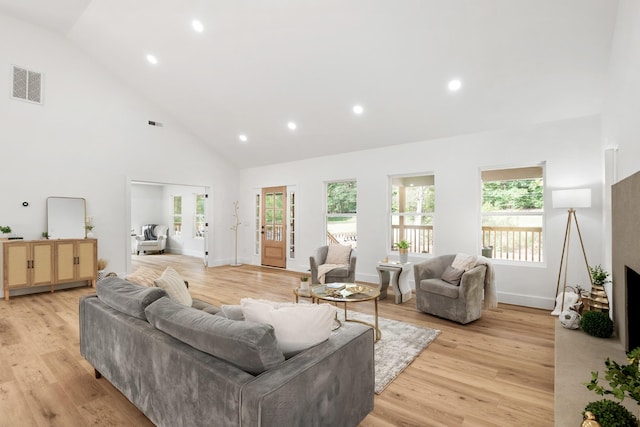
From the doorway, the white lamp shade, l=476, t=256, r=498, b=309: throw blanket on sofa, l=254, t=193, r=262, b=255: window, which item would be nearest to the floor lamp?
the white lamp shade

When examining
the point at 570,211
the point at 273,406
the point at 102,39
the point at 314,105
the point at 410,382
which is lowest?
the point at 410,382

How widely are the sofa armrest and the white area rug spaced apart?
0.64 meters

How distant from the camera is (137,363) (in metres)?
1.89

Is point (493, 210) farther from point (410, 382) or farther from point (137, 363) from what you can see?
point (137, 363)

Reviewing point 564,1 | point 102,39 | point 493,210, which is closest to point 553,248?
point 493,210

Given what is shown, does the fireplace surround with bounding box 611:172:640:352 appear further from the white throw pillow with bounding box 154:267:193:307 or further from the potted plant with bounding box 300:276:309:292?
the white throw pillow with bounding box 154:267:193:307

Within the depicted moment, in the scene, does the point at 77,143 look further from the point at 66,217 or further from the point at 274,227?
the point at 274,227

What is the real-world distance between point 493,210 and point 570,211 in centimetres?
102

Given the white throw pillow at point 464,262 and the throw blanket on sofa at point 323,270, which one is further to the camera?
the throw blanket on sofa at point 323,270

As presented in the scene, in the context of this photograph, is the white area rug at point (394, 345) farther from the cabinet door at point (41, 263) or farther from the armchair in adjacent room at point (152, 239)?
the armchair in adjacent room at point (152, 239)

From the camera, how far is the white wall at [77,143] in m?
5.13

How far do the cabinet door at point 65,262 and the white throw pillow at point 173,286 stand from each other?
3.80m

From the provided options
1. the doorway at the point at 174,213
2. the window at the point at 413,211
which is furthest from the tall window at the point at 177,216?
the window at the point at 413,211

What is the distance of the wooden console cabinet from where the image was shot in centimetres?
481
